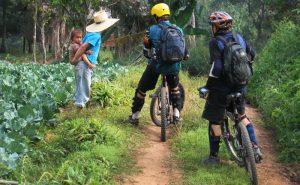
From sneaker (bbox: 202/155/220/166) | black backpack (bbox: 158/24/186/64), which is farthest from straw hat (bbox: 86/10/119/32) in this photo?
sneaker (bbox: 202/155/220/166)

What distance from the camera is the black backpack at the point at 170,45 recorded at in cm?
695

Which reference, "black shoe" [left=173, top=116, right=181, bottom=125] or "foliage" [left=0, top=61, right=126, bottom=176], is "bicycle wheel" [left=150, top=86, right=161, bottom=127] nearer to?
"black shoe" [left=173, top=116, right=181, bottom=125]

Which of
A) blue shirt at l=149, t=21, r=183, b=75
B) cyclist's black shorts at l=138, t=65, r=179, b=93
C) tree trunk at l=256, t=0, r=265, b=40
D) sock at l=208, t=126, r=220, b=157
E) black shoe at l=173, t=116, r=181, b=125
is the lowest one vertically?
tree trunk at l=256, t=0, r=265, b=40

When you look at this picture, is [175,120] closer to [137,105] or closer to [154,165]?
[137,105]

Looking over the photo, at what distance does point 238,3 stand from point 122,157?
145ft

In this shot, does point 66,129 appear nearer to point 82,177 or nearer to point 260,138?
point 82,177

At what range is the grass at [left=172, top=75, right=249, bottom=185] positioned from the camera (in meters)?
5.63

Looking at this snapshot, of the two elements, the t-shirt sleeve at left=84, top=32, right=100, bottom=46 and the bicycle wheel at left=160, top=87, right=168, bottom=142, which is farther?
the t-shirt sleeve at left=84, top=32, right=100, bottom=46

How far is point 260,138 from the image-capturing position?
8.09 meters

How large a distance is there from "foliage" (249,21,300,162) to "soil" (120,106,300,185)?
0.82 ft

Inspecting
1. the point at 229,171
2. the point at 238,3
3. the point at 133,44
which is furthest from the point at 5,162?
the point at 238,3

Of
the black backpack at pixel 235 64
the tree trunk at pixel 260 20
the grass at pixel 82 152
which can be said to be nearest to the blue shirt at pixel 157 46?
the grass at pixel 82 152

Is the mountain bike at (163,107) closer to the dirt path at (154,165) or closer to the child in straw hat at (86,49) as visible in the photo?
the dirt path at (154,165)

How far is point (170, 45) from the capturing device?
22.8 ft
